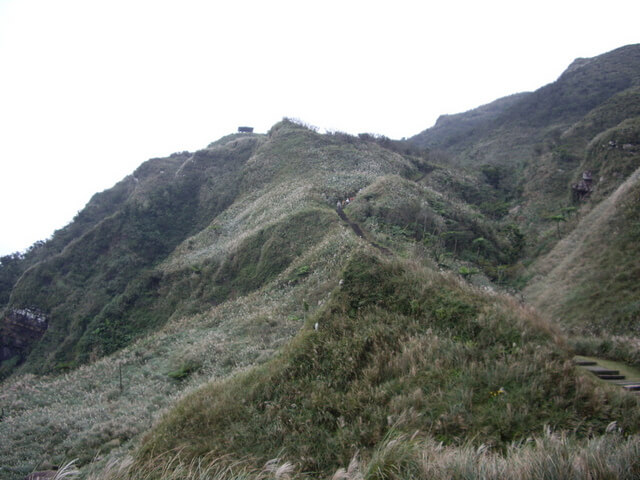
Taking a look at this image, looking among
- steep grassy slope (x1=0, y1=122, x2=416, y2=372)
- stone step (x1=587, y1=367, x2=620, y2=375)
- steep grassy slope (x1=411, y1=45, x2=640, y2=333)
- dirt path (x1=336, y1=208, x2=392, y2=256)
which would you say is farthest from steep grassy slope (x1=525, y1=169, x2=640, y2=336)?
steep grassy slope (x1=0, y1=122, x2=416, y2=372)

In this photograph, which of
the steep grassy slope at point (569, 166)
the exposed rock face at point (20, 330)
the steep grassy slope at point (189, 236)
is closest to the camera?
the steep grassy slope at point (569, 166)

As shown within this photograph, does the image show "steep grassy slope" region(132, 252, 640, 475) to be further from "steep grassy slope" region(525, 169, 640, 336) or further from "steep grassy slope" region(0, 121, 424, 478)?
"steep grassy slope" region(525, 169, 640, 336)

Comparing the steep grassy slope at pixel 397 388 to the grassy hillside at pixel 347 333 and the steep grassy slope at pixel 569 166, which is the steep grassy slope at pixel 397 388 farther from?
the steep grassy slope at pixel 569 166

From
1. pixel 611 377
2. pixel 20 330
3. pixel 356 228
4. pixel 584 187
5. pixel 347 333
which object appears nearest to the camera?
pixel 347 333

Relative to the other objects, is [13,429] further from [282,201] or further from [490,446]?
[282,201]

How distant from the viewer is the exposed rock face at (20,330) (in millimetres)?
29844

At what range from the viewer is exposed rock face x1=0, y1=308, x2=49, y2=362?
2984cm

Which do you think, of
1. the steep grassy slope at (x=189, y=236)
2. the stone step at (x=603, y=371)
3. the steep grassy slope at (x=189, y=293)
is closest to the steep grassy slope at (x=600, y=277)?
the stone step at (x=603, y=371)

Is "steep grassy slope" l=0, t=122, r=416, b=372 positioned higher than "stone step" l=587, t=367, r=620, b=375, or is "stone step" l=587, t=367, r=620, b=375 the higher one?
"steep grassy slope" l=0, t=122, r=416, b=372

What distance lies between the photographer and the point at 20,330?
30781 millimetres

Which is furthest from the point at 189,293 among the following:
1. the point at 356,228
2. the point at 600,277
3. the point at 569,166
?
the point at 569,166

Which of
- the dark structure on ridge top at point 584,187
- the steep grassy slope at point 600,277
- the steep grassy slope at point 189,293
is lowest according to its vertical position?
the steep grassy slope at point 600,277

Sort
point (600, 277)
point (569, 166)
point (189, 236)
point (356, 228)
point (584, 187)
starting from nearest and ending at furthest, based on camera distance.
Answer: point (600, 277)
point (356, 228)
point (584, 187)
point (569, 166)
point (189, 236)

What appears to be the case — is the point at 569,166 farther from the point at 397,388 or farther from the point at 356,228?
the point at 397,388
